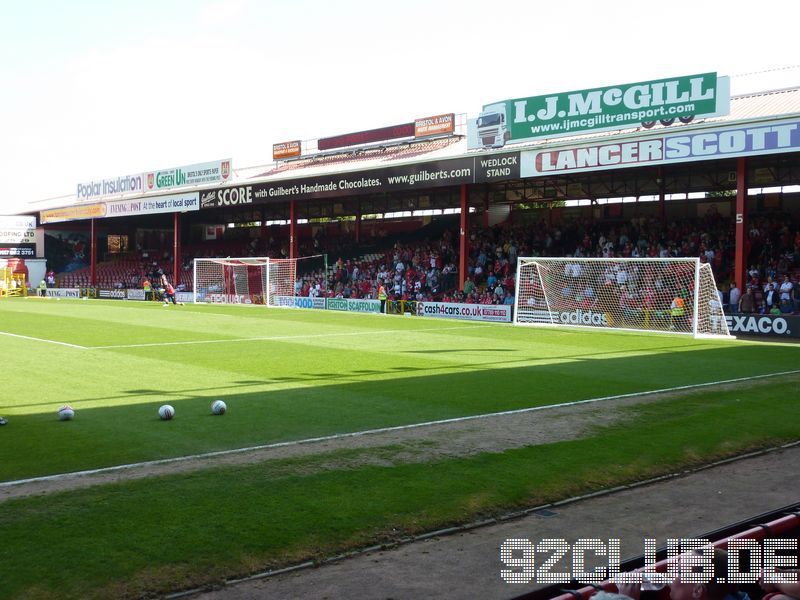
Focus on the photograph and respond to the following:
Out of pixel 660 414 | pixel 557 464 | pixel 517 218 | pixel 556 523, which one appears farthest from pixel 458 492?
pixel 517 218

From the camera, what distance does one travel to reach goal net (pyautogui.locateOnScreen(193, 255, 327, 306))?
45625 millimetres

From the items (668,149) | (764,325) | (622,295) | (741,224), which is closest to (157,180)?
(622,295)

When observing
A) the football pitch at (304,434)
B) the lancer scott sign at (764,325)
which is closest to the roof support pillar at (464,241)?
the lancer scott sign at (764,325)

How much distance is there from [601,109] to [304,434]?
77.2 feet

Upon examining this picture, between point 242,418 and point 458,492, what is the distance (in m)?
4.61

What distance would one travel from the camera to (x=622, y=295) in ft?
97.8

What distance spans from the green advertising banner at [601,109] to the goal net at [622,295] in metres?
5.35

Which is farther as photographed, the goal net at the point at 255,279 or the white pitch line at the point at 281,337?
the goal net at the point at 255,279

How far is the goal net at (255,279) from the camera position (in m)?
45.6

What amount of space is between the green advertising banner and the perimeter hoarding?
1.04m

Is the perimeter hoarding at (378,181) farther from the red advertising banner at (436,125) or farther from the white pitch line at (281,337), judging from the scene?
the white pitch line at (281,337)

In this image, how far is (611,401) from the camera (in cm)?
1297

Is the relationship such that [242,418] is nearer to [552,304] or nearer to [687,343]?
[687,343]

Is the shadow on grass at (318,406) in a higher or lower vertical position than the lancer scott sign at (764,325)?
lower
